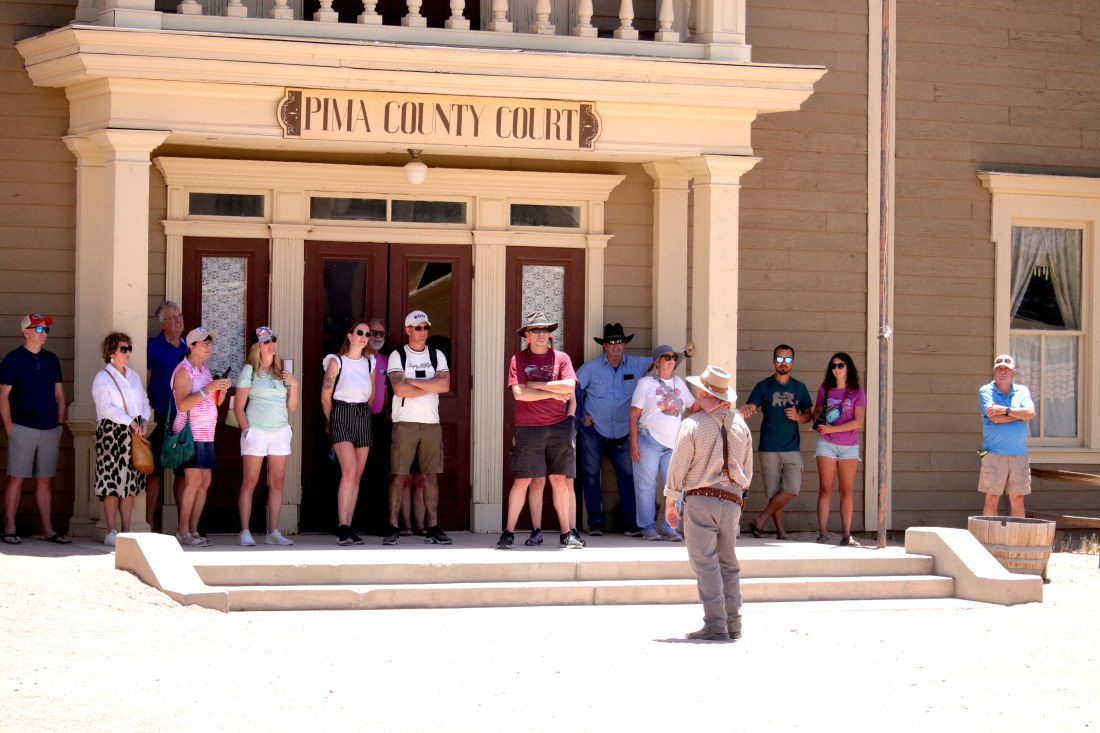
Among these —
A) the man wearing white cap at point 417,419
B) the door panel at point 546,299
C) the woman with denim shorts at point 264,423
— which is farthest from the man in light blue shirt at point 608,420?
the woman with denim shorts at point 264,423

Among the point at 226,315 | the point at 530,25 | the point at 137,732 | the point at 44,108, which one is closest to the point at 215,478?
the point at 226,315

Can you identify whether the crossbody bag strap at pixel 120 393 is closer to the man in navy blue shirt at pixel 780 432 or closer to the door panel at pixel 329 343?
the door panel at pixel 329 343

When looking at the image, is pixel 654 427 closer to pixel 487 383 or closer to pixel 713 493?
pixel 487 383

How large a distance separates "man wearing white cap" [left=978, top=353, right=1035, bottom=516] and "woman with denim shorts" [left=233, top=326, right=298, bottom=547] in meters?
5.90

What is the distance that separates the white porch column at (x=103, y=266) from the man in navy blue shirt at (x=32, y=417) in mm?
235

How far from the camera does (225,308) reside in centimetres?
1129

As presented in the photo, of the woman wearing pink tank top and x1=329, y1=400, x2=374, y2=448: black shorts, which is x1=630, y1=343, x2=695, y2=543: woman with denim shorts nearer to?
x1=329, y1=400, x2=374, y2=448: black shorts

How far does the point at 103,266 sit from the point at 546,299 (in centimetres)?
374

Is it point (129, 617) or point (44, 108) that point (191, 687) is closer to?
point (129, 617)

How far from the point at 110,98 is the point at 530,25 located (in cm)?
347

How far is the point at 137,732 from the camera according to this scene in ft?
18.9

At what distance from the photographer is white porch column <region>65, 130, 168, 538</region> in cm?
1005

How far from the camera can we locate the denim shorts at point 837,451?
1171 cm

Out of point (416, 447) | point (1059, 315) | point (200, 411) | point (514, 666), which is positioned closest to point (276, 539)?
point (200, 411)
